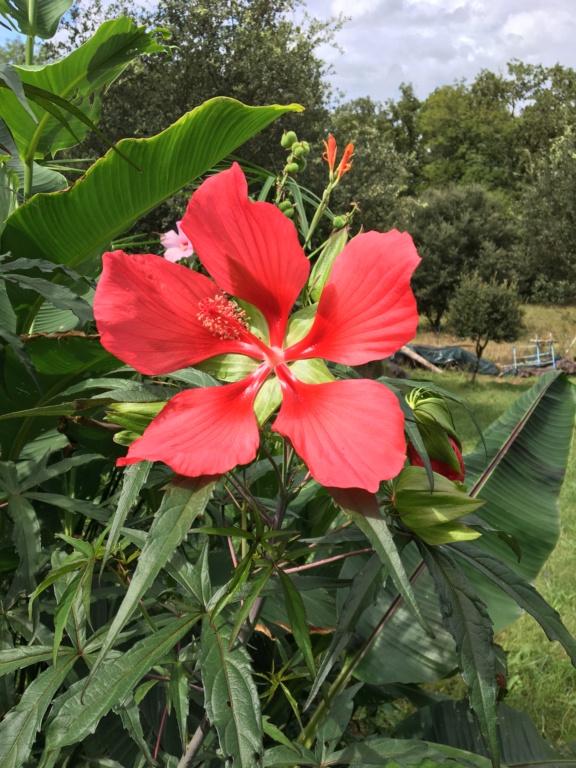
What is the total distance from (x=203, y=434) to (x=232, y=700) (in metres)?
0.20

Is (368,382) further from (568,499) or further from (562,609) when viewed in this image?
(568,499)

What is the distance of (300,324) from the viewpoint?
528mm

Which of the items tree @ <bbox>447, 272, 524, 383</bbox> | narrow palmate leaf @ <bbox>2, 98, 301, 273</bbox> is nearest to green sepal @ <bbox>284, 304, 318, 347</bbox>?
narrow palmate leaf @ <bbox>2, 98, 301, 273</bbox>

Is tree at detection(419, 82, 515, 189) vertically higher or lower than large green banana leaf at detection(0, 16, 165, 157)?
higher

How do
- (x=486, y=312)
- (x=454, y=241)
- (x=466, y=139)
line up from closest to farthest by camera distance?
1. (x=486, y=312)
2. (x=454, y=241)
3. (x=466, y=139)

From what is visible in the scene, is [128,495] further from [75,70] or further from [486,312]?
[486,312]

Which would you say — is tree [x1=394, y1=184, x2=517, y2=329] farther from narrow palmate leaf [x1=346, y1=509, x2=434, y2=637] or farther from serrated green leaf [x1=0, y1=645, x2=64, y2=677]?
narrow palmate leaf [x1=346, y1=509, x2=434, y2=637]

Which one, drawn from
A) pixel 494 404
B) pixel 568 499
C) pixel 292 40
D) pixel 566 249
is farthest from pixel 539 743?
pixel 566 249

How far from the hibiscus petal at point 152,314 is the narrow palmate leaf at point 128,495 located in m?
0.07

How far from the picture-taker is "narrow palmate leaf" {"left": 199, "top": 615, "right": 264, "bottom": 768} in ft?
1.55

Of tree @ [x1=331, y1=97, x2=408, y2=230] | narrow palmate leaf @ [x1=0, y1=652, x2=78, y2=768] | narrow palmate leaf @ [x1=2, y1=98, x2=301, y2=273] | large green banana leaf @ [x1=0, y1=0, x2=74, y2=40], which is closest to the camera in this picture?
narrow palmate leaf @ [x1=0, y1=652, x2=78, y2=768]

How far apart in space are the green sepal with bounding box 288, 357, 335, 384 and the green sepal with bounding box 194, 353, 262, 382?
36 millimetres

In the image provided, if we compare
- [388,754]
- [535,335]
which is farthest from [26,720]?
[535,335]

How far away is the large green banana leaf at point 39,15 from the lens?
1140 millimetres
